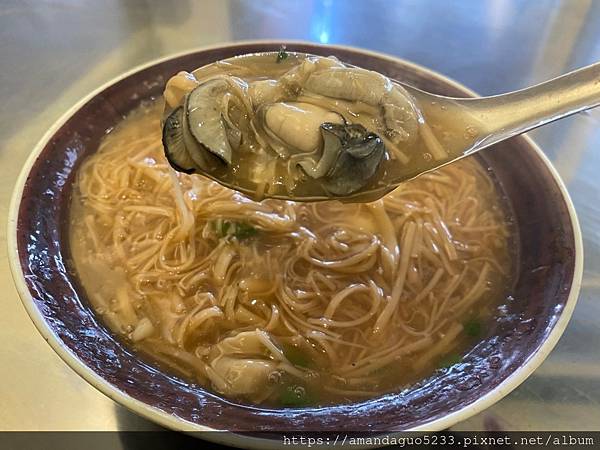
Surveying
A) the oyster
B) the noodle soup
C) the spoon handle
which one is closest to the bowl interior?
the noodle soup

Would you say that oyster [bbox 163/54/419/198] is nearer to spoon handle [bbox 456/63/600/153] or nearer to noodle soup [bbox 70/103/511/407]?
spoon handle [bbox 456/63/600/153]

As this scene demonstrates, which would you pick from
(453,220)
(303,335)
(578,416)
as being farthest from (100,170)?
(578,416)

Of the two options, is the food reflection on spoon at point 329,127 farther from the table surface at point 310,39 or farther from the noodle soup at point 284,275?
the table surface at point 310,39

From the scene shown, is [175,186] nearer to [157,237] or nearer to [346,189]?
[157,237]

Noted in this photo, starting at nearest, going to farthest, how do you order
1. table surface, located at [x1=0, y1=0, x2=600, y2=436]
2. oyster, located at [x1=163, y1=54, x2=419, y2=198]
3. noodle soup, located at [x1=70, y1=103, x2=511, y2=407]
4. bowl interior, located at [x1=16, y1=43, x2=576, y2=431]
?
bowl interior, located at [x1=16, y1=43, x2=576, y2=431] < oyster, located at [x1=163, y1=54, x2=419, y2=198] < noodle soup, located at [x1=70, y1=103, x2=511, y2=407] < table surface, located at [x1=0, y1=0, x2=600, y2=436]

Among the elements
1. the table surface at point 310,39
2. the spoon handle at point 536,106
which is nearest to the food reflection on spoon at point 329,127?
the spoon handle at point 536,106

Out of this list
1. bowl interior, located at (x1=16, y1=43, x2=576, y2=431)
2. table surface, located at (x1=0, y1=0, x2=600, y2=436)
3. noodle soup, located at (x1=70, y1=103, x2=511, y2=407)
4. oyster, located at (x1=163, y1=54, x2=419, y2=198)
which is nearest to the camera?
bowl interior, located at (x1=16, y1=43, x2=576, y2=431)
